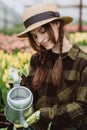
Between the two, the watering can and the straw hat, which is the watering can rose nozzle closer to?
the watering can

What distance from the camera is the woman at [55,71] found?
11.5 feet

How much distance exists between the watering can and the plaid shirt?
12cm

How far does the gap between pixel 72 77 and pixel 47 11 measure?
1.40ft

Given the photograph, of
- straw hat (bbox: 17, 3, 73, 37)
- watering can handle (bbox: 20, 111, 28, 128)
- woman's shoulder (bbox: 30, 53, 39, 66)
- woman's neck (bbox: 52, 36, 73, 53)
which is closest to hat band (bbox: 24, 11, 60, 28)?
straw hat (bbox: 17, 3, 73, 37)

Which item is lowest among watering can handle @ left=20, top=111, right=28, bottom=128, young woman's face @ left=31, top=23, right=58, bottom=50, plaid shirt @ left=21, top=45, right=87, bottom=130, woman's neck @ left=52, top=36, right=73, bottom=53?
watering can handle @ left=20, top=111, right=28, bottom=128

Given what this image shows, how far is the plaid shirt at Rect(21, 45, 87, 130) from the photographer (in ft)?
11.6

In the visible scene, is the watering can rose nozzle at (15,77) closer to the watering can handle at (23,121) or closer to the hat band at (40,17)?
the watering can handle at (23,121)

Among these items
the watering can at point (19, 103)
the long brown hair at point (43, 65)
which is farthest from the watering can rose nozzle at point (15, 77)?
the long brown hair at point (43, 65)

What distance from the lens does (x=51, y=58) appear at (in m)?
3.67

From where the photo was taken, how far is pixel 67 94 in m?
3.62

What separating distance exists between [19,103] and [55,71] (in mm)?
313

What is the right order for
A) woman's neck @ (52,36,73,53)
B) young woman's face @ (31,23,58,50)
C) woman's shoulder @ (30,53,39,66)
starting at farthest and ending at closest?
woman's shoulder @ (30,53,39,66), woman's neck @ (52,36,73,53), young woman's face @ (31,23,58,50)

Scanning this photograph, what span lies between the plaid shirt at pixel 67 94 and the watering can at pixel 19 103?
0.12m

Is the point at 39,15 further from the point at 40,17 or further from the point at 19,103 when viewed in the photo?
the point at 19,103
